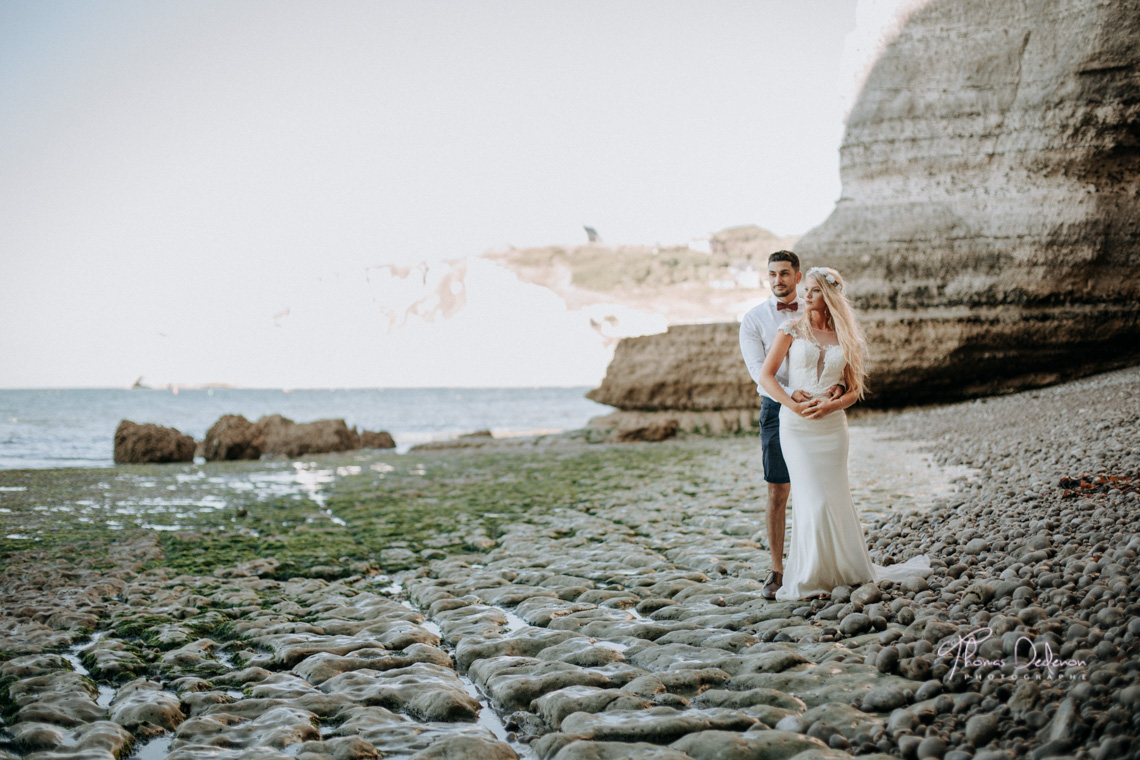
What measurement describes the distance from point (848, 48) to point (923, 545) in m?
16.8

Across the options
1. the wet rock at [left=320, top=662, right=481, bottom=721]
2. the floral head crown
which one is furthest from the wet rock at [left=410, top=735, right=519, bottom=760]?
the floral head crown

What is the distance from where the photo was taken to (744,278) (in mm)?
92812

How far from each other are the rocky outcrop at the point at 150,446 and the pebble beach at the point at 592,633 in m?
10.3

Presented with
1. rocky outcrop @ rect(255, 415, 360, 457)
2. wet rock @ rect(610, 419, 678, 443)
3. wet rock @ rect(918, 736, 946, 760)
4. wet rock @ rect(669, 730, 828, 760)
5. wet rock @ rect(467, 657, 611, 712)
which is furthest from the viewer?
rocky outcrop @ rect(255, 415, 360, 457)

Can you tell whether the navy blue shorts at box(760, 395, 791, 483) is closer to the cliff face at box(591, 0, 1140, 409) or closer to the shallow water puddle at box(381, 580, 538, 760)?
the shallow water puddle at box(381, 580, 538, 760)

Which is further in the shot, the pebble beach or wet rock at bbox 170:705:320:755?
wet rock at bbox 170:705:320:755

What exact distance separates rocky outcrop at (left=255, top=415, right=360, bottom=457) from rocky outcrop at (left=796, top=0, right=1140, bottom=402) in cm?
1300

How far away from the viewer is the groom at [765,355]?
15.3 ft

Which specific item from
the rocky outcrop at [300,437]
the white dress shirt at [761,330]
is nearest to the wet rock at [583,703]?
the white dress shirt at [761,330]

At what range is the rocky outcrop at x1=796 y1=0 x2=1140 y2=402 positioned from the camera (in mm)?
14211

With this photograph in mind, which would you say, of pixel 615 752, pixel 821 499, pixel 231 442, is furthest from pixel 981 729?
pixel 231 442

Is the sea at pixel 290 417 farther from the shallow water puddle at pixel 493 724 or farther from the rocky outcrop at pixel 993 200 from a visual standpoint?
the shallow water puddle at pixel 493 724

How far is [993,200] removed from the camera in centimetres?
1524

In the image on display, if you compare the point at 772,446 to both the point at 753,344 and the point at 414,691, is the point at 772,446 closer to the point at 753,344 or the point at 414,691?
the point at 753,344
